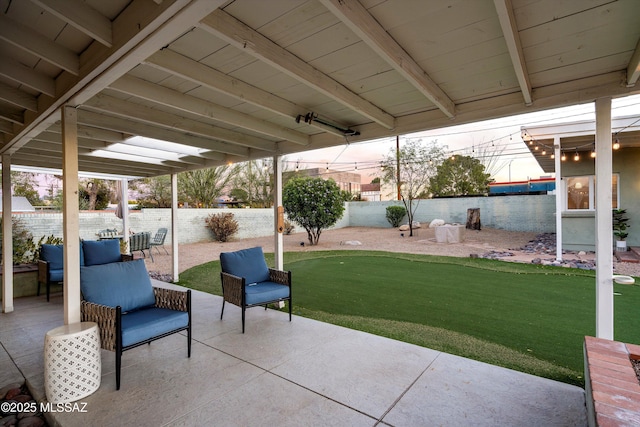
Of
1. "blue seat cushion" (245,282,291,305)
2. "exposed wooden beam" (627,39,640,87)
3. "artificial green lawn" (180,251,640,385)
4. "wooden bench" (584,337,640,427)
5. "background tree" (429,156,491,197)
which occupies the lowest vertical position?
"artificial green lawn" (180,251,640,385)

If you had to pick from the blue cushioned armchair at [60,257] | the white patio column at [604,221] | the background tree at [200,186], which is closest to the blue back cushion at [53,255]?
the blue cushioned armchair at [60,257]

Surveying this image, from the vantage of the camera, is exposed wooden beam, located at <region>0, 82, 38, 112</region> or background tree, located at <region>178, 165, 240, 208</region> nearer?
exposed wooden beam, located at <region>0, 82, 38, 112</region>

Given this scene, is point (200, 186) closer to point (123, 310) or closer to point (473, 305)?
point (123, 310)

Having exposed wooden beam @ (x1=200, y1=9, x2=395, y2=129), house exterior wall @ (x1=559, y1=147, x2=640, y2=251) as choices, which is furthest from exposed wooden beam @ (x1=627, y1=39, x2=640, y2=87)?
house exterior wall @ (x1=559, y1=147, x2=640, y2=251)

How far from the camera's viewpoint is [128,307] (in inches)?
117

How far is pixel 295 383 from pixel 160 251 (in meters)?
9.54

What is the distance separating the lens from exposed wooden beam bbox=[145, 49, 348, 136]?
1957 mm

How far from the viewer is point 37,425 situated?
6.77 ft

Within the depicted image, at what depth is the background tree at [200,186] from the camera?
607 inches

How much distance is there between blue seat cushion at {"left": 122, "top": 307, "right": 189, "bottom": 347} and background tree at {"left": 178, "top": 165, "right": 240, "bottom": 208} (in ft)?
44.2

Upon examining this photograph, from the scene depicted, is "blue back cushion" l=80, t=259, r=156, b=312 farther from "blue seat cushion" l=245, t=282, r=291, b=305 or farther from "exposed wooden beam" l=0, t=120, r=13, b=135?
"exposed wooden beam" l=0, t=120, r=13, b=135

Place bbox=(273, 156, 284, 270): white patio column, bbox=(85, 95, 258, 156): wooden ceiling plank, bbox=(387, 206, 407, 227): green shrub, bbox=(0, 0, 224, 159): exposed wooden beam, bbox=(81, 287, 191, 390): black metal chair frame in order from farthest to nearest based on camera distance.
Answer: bbox=(387, 206, 407, 227): green shrub
bbox=(273, 156, 284, 270): white patio column
bbox=(85, 95, 258, 156): wooden ceiling plank
bbox=(81, 287, 191, 390): black metal chair frame
bbox=(0, 0, 224, 159): exposed wooden beam

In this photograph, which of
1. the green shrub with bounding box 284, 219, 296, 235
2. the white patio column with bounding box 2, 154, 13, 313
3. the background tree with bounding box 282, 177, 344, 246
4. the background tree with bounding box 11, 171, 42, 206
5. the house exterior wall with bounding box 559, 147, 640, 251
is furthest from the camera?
the green shrub with bounding box 284, 219, 296, 235

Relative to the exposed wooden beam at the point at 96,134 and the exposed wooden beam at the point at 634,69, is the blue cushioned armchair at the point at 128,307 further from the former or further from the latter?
the exposed wooden beam at the point at 634,69
